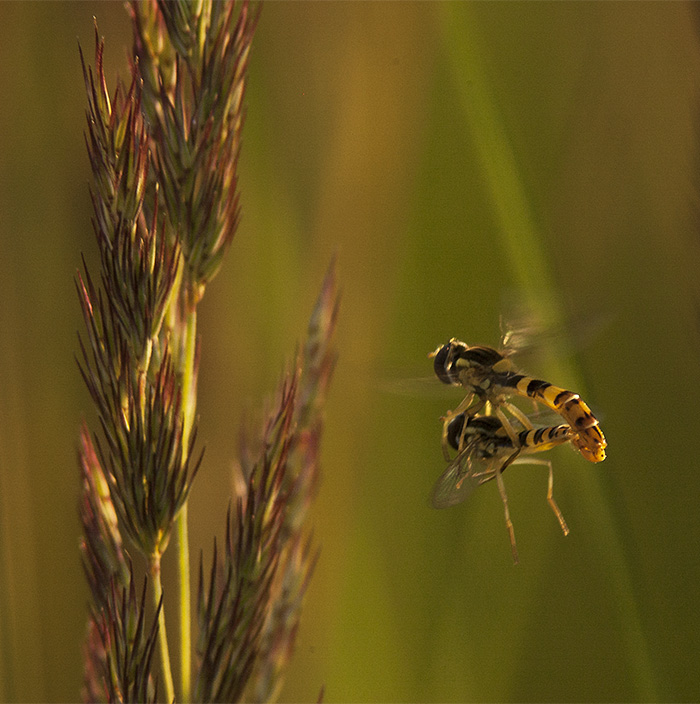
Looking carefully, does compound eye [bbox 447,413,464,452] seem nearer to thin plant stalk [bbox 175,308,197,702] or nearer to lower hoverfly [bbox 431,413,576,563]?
lower hoverfly [bbox 431,413,576,563]

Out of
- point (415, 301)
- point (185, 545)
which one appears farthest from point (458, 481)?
point (415, 301)

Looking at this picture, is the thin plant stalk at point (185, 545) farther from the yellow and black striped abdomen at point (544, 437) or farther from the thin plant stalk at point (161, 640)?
the yellow and black striped abdomen at point (544, 437)

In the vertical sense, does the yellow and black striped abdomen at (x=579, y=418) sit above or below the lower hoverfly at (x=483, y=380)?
below

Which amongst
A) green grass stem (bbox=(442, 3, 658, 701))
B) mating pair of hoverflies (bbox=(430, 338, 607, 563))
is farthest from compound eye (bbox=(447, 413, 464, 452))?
green grass stem (bbox=(442, 3, 658, 701))

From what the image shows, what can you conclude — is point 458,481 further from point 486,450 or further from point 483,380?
point 483,380

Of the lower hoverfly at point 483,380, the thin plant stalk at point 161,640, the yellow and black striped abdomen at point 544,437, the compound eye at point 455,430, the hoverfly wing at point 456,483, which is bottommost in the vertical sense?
the thin plant stalk at point 161,640

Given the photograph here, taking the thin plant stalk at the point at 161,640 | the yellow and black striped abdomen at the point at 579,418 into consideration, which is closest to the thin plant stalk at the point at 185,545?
the thin plant stalk at the point at 161,640

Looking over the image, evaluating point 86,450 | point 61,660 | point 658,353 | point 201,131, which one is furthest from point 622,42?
point 61,660

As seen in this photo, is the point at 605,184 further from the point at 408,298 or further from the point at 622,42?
the point at 408,298
